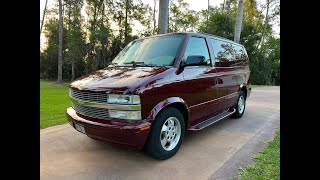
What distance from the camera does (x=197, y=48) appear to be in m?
4.79

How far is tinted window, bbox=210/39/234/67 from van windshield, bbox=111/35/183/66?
3.65 feet

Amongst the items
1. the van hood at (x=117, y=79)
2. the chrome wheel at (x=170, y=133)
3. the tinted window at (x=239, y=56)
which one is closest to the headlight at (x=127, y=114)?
the van hood at (x=117, y=79)

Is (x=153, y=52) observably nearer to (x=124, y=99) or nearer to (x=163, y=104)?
(x=163, y=104)

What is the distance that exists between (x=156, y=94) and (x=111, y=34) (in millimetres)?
22983

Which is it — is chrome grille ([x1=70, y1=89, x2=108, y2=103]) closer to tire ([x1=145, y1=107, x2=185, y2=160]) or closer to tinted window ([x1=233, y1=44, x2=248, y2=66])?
tire ([x1=145, y1=107, x2=185, y2=160])

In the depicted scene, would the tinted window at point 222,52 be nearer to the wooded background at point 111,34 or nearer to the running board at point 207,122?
the running board at point 207,122

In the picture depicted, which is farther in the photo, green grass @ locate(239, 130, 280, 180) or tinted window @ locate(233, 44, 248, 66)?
tinted window @ locate(233, 44, 248, 66)

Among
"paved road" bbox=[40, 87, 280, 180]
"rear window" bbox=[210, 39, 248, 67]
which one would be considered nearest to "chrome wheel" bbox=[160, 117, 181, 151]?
"paved road" bbox=[40, 87, 280, 180]

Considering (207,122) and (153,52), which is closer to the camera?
(153,52)

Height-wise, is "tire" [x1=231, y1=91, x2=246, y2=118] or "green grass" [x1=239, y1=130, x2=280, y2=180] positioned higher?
"tire" [x1=231, y1=91, x2=246, y2=118]

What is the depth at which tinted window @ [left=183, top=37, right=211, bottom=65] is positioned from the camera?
453cm

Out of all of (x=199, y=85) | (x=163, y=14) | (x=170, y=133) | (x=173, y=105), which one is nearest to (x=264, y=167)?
(x=170, y=133)

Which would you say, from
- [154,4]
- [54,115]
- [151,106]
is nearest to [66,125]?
[54,115]
